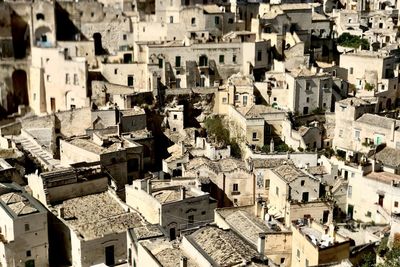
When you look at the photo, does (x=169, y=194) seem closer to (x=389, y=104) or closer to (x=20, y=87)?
(x=389, y=104)

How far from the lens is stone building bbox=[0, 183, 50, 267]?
2827 centimetres

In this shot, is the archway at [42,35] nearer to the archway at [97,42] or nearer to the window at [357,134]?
the archway at [97,42]

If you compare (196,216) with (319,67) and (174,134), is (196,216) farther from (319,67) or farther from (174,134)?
(319,67)

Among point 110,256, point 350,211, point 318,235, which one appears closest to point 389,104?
point 350,211

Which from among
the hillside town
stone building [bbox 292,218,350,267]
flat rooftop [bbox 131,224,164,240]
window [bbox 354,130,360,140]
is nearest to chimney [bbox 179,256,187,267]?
the hillside town

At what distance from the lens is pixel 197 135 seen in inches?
1655

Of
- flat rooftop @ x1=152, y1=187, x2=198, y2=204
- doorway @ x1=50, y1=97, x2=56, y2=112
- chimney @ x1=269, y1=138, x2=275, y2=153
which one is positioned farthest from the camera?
doorway @ x1=50, y1=97, x2=56, y2=112

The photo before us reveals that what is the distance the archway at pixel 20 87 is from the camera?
173 ft

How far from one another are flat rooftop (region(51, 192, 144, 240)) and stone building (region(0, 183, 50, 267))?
4.43 ft

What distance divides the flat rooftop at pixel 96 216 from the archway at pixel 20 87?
915 inches

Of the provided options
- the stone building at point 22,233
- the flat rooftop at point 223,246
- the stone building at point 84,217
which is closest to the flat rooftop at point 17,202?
the stone building at point 22,233

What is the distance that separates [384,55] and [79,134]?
21173 millimetres

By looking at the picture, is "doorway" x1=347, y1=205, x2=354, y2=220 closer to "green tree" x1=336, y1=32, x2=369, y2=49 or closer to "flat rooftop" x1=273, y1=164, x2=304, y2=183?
"flat rooftop" x1=273, y1=164, x2=304, y2=183

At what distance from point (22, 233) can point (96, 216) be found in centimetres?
337
